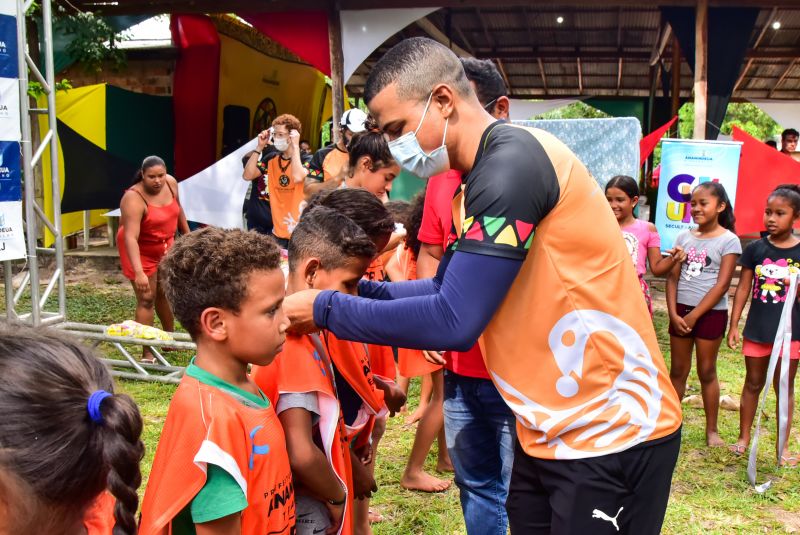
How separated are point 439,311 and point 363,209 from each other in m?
0.80

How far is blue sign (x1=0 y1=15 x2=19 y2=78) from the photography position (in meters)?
5.35

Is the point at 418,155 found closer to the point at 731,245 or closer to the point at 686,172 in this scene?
the point at 731,245

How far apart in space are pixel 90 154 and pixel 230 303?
916 centimetres

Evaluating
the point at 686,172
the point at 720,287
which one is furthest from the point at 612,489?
the point at 686,172

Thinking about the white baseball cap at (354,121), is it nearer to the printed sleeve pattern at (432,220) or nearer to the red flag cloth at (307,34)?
the printed sleeve pattern at (432,220)

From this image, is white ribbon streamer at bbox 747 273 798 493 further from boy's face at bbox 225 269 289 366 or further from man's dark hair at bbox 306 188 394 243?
boy's face at bbox 225 269 289 366

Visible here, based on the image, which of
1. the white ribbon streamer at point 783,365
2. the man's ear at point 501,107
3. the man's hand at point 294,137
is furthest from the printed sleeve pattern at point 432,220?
the man's hand at point 294,137

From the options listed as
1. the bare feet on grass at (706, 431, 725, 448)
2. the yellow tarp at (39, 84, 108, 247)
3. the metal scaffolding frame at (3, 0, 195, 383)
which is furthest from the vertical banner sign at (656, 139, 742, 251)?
the yellow tarp at (39, 84, 108, 247)

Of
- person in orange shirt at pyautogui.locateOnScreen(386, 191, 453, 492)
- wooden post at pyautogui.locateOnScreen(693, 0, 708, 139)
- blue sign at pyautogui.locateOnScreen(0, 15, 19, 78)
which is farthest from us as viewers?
wooden post at pyautogui.locateOnScreen(693, 0, 708, 139)

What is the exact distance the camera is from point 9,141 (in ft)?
17.9

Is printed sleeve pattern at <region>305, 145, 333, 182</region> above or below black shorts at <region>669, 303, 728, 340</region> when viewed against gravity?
above

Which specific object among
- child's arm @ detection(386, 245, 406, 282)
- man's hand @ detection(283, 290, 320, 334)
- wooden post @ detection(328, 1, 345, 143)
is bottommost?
child's arm @ detection(386, 245, 406, 282)

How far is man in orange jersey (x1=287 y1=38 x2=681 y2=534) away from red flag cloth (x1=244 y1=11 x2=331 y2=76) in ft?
25.2

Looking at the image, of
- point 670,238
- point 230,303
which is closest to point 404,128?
point 230,303
